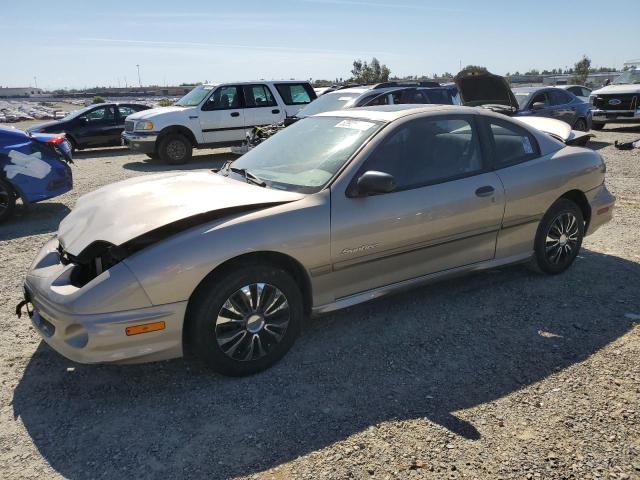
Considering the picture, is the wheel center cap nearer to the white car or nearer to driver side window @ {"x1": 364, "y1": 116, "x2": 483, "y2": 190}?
driver side window @ {"x1": 364, "y1": 116, "x2": 483, "y2": 190}

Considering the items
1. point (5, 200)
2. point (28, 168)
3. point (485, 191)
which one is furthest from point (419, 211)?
point (5, 200)

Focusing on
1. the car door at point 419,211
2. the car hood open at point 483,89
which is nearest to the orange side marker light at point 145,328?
the car door at point 419,211

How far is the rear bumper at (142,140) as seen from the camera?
40.7ft

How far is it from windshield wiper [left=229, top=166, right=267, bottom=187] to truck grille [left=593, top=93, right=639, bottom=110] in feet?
50.1

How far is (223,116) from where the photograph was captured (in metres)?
12.8

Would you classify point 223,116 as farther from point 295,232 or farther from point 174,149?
point 295,232

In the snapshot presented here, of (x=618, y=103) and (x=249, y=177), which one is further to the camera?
(x=618, y=103)

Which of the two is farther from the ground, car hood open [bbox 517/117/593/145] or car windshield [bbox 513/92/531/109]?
car windshield [bbox 513/92/531/109]

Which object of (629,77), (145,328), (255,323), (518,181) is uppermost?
(629,77)

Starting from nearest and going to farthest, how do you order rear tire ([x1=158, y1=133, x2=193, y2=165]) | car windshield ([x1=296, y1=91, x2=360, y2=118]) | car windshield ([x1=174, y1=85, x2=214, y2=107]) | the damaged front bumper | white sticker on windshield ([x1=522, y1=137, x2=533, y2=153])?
1. the damaged front bumper
2. white sticker on windshield ([x1=522, y1=137, x2=533, y2=153])
3. car windshield ([x1=296, y1=91, x2=360, y2=118])
4. rear tire ([x1=158, y1=133, x2=193, y2=165])
5. car windshield ([x1=174, y1=85, x2=214, y2=107])

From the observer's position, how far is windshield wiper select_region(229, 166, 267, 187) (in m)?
3.81

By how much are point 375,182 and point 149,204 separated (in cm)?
149

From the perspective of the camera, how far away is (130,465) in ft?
8.51

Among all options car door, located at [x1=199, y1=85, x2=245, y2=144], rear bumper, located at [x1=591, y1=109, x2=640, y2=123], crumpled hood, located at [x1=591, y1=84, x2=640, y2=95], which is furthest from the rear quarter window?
crumpled hood, located at [x1=591, y1=84, x2=640, y2=95]
